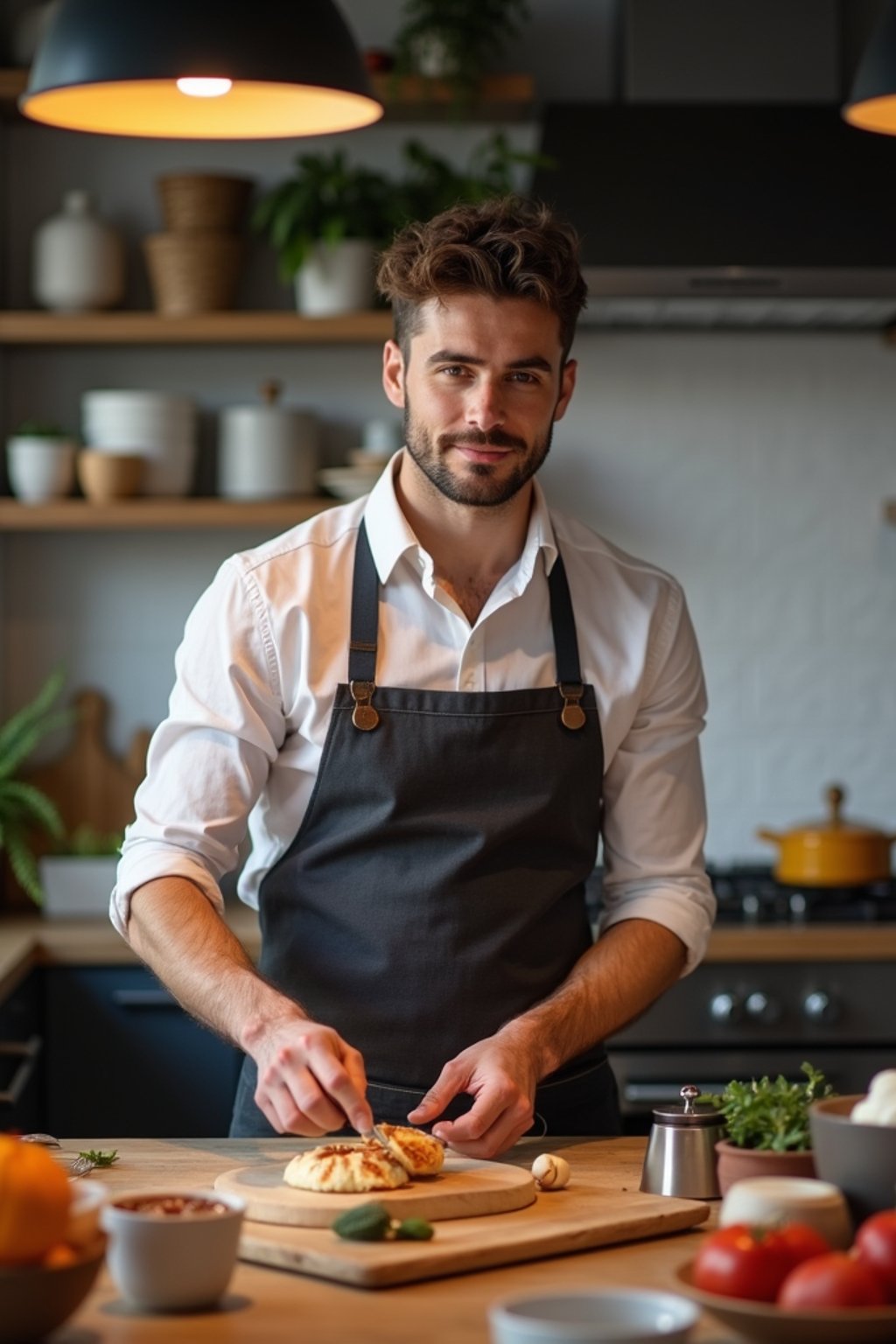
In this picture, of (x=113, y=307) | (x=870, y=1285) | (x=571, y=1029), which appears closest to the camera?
(x=870, y=1285)

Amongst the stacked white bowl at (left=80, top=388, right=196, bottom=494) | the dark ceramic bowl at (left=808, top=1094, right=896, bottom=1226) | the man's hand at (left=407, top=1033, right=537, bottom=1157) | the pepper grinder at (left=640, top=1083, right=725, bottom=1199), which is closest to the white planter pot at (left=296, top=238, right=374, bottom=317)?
the stacked white bowl at (left=80, top=388, right=196, bottom=494)

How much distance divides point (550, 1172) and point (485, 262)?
105 centimetres

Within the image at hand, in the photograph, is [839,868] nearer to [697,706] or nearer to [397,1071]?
[697,706]

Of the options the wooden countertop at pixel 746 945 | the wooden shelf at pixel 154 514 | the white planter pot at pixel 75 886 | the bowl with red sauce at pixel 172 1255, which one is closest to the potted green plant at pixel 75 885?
the white planter pot at pixel 75 886

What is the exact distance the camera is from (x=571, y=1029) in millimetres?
2078

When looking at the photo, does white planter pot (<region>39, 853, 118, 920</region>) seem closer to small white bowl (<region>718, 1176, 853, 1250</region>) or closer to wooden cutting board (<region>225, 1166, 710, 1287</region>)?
wooden cutting board (<region>225, 1166, 710, 1287</region>)

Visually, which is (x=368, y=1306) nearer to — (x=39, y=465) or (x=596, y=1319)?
(x=596, y=1319)

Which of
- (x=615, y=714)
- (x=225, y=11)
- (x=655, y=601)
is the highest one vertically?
(x=225, y=11)

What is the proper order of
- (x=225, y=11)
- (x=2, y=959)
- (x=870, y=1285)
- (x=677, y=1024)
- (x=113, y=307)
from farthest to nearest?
(x=113, y=307) < (x=677, y=1024) < (x=2, y=959) < (x=225, y=11) < (x=870, y=1285)

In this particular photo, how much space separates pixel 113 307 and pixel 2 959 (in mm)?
1547

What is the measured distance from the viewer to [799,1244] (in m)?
1.21

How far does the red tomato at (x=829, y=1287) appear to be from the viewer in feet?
3.82

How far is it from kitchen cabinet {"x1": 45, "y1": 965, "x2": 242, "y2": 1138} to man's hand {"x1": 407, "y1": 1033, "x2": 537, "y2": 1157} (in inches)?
63.4

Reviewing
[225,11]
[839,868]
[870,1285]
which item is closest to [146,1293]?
[870,1285]
